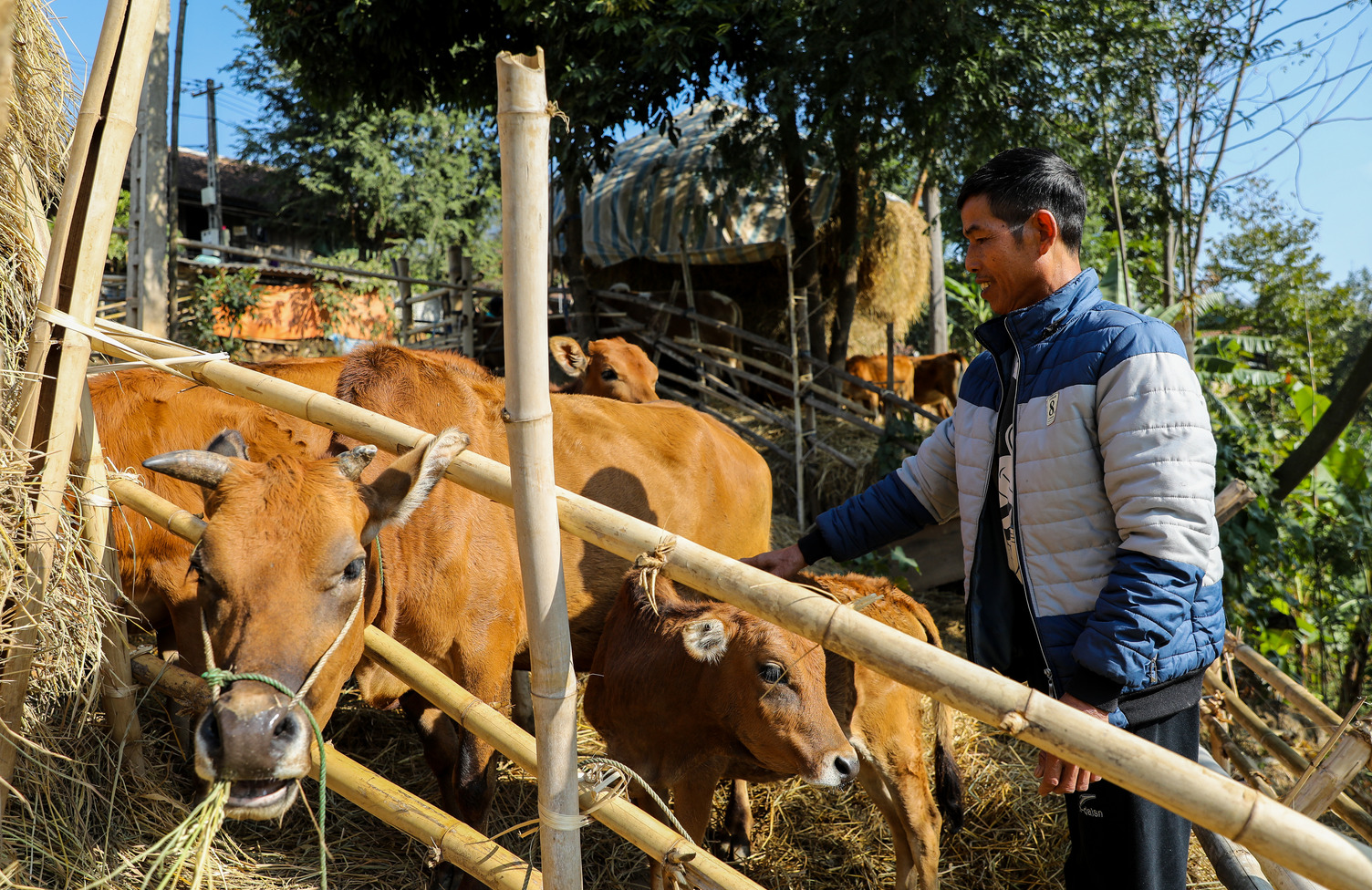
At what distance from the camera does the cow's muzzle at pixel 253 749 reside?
196cm

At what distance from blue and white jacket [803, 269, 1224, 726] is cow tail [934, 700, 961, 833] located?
1.51 m

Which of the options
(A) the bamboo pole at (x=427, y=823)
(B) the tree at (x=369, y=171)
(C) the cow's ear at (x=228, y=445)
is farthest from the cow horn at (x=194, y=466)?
(B) the tree at (x=369, y=171)

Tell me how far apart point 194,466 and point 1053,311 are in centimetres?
242

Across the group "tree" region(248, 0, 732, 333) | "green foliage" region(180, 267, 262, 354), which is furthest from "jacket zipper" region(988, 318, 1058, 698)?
"green foliage" region(180, 267, 262, 354)

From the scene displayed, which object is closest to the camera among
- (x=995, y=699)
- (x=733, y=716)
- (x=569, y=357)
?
(x=995, y=699)

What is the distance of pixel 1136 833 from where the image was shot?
2.21 meters

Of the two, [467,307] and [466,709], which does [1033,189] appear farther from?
[467,307]

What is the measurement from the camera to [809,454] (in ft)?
28.0

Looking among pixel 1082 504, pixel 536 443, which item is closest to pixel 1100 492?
pixel 1082 504

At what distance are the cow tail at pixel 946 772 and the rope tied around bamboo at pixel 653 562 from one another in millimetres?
2406

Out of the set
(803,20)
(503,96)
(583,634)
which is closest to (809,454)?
(803,20)

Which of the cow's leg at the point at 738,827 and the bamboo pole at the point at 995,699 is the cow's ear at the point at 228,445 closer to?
the bamboo pole at the point at 995,699

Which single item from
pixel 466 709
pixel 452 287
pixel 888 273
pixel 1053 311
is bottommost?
pixel 466 709

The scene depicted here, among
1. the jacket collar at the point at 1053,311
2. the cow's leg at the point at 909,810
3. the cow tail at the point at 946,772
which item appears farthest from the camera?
the cow tail at the point at 946,772
